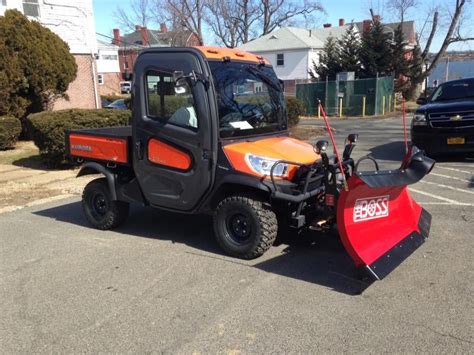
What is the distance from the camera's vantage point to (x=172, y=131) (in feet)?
16.5

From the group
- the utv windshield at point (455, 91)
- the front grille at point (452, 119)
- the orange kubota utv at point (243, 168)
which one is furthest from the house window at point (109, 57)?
the orange kubota utv at point (243, 168)

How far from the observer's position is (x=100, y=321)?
12.1 feet

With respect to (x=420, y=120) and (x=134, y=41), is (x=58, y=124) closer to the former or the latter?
(x=420, y=120)

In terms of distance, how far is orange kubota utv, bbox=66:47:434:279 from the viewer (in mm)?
4199

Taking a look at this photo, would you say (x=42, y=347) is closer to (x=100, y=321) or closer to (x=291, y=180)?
(x=100, y=321)

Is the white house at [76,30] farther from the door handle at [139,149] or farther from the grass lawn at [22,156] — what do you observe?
the door handle at [139,149]

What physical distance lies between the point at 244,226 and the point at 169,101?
156 cm

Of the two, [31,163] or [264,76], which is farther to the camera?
[31,163]

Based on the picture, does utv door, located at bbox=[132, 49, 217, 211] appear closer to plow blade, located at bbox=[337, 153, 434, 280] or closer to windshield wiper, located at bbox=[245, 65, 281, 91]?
windshield wiper, located at bbox=[245, 65, 281, 91]

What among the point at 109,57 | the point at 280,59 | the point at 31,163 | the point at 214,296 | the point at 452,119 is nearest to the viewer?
the point at 214,296

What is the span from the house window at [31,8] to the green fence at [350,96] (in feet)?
48.6

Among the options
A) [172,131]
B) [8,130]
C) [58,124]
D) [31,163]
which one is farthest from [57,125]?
[172,131]

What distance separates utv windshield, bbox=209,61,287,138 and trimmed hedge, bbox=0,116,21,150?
968cm

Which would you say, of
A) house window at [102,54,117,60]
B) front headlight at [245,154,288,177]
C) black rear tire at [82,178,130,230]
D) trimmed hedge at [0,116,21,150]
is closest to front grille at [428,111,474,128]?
front headlight at [245,154,288,177]
